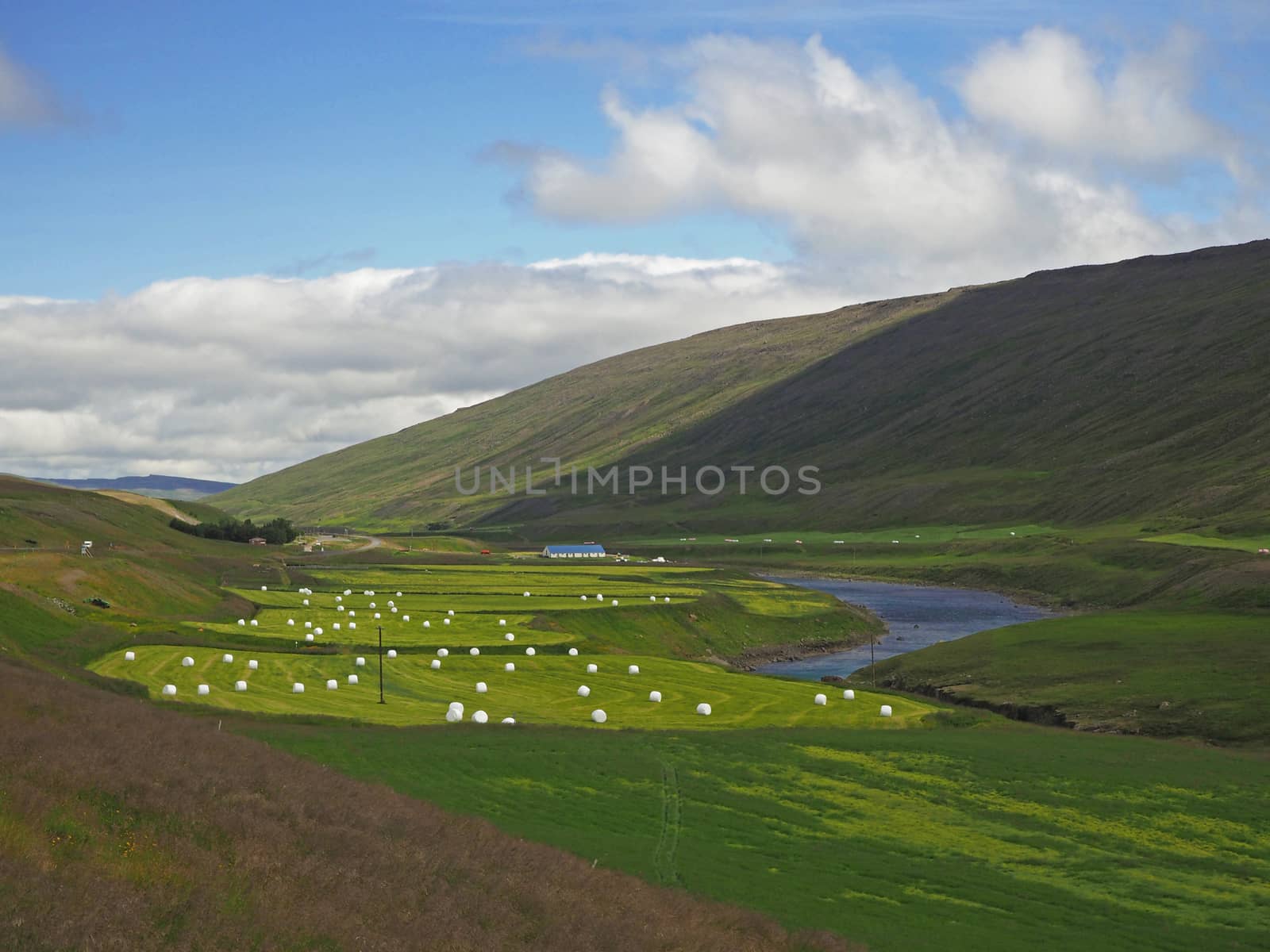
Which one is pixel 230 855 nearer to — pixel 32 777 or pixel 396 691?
pixel 32 777

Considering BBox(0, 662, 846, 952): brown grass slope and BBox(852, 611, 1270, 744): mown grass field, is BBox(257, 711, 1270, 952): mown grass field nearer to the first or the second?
BBox(0, 662, 846, 952): brown grass slope

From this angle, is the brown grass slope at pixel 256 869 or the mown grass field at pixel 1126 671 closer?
the brown grass slope at pixel 256 869

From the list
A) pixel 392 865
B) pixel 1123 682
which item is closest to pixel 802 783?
pixel 392 865

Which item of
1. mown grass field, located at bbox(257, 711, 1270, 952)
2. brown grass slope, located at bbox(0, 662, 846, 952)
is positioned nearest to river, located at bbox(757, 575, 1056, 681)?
mown grass field, located at bbox(257, 711, 1270, 952)

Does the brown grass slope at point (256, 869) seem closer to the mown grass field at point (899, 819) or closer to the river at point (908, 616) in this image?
the mown grass field at point (899, 819)

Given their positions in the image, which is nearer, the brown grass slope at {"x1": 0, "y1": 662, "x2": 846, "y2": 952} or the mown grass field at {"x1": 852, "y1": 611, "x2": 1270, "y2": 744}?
the brown grass slope at {"x1": 0, "y1": 662, "x2": 846, "y2": 952}

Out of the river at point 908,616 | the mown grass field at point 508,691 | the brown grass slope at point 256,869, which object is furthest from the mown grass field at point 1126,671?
the brown grass slope at point 256,869

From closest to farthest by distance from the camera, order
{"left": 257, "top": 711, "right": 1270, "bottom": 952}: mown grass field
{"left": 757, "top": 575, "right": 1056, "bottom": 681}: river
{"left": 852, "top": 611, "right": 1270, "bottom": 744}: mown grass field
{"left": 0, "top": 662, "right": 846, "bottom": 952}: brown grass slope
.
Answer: {"left": 0, "top": 662, "right": 846, "bottom": 952}: brown grass slope
{"left": 257, "top": 711, "right": 1270, "bottom": 952}: mown grass field
{"left": 852, "top": 611, "right": 1270, "bottom": 744}: mown grass field
{"left": 757, "top": 575, "right": 1056, "bottom": 681}: river

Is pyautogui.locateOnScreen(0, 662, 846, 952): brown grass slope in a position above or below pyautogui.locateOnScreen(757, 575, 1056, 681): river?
above
